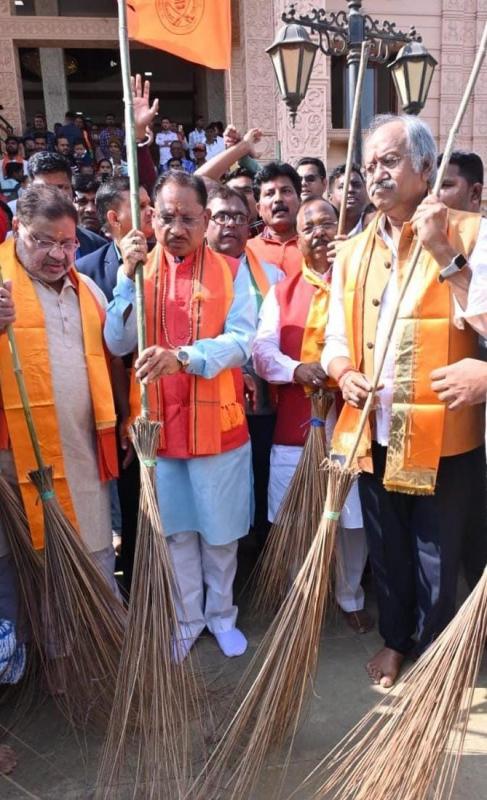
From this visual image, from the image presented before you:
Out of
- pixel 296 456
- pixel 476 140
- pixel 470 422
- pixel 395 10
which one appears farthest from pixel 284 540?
pixel 395 10

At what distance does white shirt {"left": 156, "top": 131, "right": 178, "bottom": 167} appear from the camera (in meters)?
8.77

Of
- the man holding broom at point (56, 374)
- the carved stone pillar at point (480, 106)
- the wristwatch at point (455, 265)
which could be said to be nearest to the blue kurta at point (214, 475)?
the man holding broom at point (56, 374)

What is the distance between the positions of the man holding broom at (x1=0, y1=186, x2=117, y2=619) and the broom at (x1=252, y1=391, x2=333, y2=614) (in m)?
0.67

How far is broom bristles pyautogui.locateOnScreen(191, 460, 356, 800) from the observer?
169 centimetres

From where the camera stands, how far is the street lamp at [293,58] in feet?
12.4

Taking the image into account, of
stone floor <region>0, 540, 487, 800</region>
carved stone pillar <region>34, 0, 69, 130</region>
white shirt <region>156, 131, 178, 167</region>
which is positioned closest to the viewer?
stone floor <region>0, 540, 487, 800</region>

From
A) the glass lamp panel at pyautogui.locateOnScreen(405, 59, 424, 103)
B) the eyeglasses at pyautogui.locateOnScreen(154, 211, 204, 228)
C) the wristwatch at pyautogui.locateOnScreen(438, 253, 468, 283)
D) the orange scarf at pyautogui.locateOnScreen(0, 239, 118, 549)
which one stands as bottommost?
the orange scarf at pyautogui.locateOnScreen(0, 239, 118, 549)

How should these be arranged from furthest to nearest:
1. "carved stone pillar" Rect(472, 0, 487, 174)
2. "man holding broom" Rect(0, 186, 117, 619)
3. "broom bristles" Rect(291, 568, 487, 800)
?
"carved stone pillar" Rect(472, 0, 487, 174) < "man holding broom" Rect(0, 186, 117, 619) < "broom bristles" Rect(291, 568, 487, 800)

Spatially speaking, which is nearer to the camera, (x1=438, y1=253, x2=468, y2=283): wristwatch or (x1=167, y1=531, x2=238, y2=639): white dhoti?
(x1=438, y1=253, x2=468, y2=283): wristwatch

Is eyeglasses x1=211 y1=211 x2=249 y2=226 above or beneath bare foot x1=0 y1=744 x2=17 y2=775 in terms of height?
above

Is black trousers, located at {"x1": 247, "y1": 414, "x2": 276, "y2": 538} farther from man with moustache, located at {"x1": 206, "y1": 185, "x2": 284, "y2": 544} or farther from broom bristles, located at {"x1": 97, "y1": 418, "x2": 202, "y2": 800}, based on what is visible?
broom bristles, located at {"x1": 97, "y1": 418, "x2": 202, "y2": 800}

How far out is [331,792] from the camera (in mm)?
1722

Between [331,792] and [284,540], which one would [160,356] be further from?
[331,792]

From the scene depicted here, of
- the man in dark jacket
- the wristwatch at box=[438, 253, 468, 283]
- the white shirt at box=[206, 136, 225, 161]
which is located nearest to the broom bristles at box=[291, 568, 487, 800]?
the wristwatch at box=[438, 253, 468, 283]
